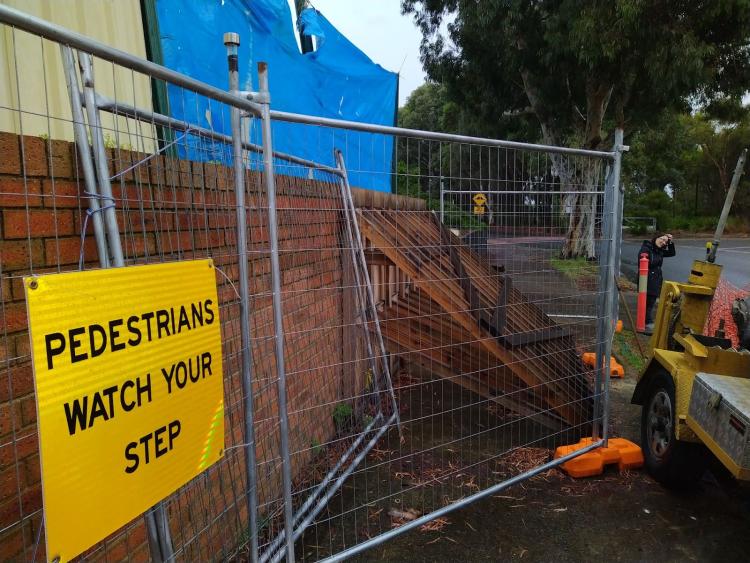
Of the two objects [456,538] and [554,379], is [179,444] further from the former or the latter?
[554,379]

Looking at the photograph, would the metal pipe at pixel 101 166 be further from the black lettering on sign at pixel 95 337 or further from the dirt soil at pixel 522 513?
the dirt soil at pixel 522 513

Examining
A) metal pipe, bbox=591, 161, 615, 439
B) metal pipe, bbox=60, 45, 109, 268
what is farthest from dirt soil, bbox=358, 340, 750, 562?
metal pipe, bbox=60, 45, 109, 268

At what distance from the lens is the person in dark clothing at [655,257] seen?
7.97 m

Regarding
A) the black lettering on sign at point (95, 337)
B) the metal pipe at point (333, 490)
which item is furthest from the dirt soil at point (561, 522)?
the black lettering on sign at point (95, 337)

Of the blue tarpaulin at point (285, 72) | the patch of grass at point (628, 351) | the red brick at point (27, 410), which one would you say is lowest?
the patch of grass at point (628, 351)

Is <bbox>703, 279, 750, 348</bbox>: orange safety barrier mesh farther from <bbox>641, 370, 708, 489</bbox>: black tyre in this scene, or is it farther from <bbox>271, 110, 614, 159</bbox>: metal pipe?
<bbox>271, 110, 614, 159</bbox>: metal pipe

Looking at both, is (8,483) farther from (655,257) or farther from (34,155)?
(655,257)

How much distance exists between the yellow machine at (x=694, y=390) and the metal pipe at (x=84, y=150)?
279cm

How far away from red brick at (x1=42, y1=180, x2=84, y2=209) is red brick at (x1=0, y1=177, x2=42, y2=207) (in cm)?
3

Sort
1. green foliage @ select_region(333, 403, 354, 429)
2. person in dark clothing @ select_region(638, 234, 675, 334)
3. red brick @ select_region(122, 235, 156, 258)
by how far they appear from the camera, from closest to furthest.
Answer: red brick @ select_region(122, 235, 156, 258) < green foliage @ select_region(333, 403, 354, 429) < person in dark clothing @ select_region(638, 234, 675, 334)

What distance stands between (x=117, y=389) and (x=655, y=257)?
27.6ft

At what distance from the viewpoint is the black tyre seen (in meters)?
3.34

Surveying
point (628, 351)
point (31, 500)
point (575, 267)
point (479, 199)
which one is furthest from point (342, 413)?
point (628, 351)

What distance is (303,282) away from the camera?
352 centimetres
